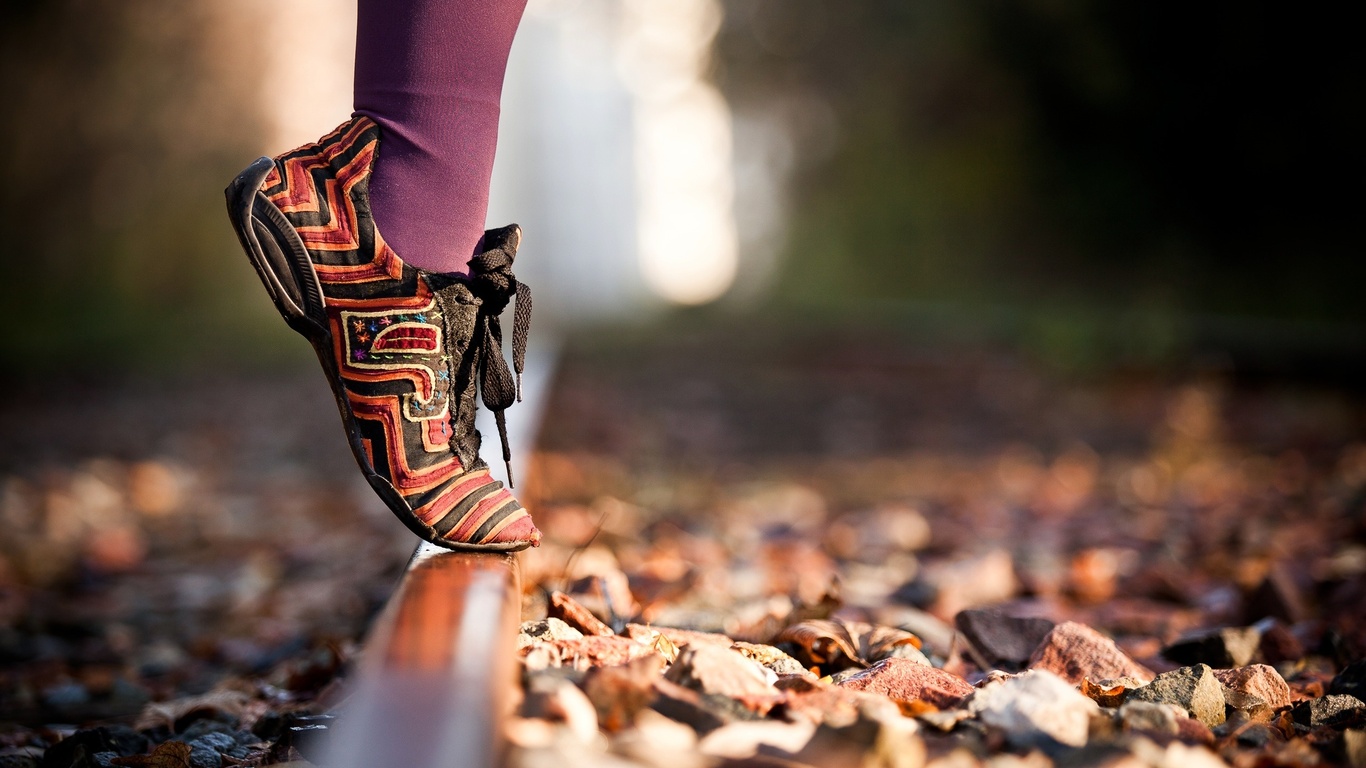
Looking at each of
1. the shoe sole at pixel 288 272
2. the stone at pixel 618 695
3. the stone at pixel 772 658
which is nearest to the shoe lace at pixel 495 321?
the shoe sole at pixel 288 272

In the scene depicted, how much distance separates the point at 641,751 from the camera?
0.80 m

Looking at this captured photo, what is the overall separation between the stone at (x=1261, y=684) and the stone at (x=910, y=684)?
0.32 metres

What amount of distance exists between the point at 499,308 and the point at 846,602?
2.76 ft

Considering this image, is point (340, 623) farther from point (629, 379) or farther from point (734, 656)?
point (629, 379)

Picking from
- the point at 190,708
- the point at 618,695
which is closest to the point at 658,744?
the point at 618,695

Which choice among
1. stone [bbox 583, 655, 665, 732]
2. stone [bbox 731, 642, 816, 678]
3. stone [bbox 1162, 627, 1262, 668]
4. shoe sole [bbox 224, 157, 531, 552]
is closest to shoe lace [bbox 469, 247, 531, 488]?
shoe sole [bbox 224, 157, 531, 552]

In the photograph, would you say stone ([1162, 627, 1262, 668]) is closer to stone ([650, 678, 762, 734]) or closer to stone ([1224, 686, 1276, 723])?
stone ([1224, 686, 1276, 723])

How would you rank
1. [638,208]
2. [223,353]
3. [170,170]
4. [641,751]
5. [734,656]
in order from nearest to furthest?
[641,751] → [734,656] → [223,353] → [170,170] → [638,208]

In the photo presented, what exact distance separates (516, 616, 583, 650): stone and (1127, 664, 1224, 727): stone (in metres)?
0.55

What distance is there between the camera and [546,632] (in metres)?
1.13

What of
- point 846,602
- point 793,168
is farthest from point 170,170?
point 846,602

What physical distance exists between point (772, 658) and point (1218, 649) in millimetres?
664

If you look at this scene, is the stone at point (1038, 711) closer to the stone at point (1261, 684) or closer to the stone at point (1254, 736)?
the stone at point (1254, 736)

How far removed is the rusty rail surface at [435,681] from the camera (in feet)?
2.29
